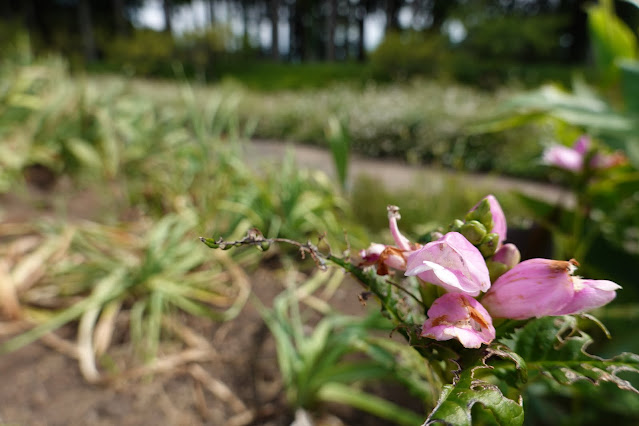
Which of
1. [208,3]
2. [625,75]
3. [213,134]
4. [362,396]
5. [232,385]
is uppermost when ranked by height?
[208,3]

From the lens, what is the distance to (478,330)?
1.23ft

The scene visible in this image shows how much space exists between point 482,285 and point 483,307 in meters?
0.05

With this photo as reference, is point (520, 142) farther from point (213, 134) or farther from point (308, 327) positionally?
point (308, 327)

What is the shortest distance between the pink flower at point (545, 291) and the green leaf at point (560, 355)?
0.19 feet

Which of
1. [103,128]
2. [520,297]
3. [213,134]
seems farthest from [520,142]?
[520,297]

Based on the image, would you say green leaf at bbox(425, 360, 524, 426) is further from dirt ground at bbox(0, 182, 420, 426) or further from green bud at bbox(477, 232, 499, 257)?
dirt ground at bbox(0, 182, 420, 426)

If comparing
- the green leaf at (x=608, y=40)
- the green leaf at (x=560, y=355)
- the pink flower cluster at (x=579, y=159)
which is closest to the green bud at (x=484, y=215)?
the green leaf at (x=560, y=355)

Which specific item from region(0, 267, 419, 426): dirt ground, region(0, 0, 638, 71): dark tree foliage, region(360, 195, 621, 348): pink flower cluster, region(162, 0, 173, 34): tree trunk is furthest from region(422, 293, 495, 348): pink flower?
region(162, 0, 173, 34): tree trunk

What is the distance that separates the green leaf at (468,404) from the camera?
0.99 ft

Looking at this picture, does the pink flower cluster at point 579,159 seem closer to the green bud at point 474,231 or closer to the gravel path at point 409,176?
the green bud at point 474,231

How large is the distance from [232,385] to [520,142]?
6.72 meters

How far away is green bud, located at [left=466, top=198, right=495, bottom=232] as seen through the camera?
41cm

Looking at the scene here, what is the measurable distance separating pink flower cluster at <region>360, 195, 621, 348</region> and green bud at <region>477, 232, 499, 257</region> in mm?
12

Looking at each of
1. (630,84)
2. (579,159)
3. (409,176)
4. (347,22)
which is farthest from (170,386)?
(347,22)
